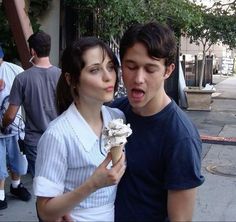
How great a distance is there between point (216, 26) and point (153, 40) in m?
11.7

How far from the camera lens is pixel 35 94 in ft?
15.2

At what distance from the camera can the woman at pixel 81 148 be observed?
5.79 feet

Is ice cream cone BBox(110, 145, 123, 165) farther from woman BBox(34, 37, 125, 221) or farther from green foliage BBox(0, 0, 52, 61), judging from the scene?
green foliage BBox(0, 0, 52, 61)

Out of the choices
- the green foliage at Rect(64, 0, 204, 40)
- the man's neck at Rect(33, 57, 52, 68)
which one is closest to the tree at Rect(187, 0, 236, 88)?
the green foliage at Rect(64, 0, 204, 40)

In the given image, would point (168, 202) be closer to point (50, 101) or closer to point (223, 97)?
point (50, 101)

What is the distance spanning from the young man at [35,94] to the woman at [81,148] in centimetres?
260

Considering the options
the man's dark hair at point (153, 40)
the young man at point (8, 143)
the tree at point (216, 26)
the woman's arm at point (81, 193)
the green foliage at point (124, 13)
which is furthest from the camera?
the tree at point (216, 26)

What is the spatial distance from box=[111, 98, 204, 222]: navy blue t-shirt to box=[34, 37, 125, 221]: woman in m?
0.09

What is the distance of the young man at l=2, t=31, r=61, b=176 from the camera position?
4.60 metres

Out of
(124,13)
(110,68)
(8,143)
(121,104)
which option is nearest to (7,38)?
(124,13)

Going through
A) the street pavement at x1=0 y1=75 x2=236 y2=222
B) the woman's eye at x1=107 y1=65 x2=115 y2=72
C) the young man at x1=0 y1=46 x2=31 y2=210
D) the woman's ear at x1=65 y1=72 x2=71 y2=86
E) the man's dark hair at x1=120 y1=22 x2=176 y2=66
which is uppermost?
the man's dark hair at x1=120 y1=22 x2=176 y2=66

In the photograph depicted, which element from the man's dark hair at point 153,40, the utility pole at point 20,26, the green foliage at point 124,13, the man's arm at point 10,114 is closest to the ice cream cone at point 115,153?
the man's dark hair at point 153,40

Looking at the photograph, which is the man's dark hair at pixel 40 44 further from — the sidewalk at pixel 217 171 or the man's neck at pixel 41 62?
the sidewalk at pixel 217 171

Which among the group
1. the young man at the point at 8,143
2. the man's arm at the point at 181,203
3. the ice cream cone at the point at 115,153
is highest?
the ice cream cone at the point at 115,153
